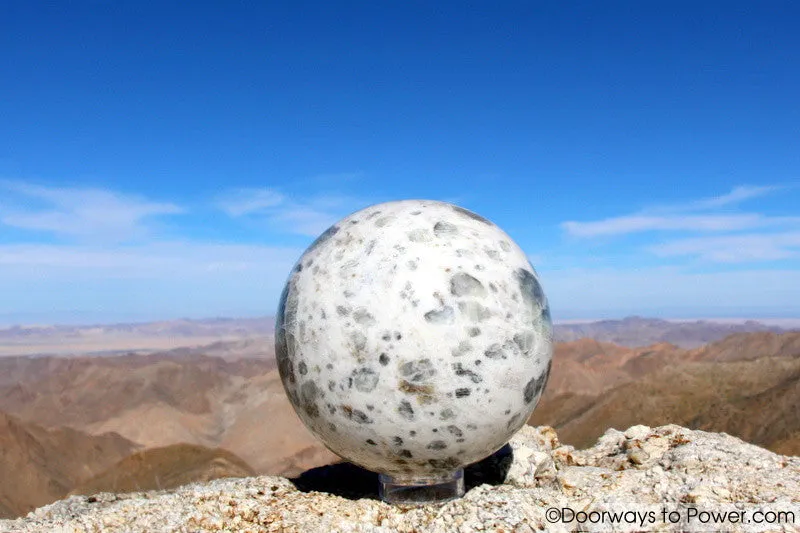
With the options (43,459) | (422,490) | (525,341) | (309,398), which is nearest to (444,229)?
(525,341)

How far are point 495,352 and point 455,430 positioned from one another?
88 centimetres

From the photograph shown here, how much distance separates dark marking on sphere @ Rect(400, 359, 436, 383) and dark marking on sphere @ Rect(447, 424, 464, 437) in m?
0.61

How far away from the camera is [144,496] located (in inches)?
351

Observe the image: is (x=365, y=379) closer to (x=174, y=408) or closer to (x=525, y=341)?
(x=525, y=341)

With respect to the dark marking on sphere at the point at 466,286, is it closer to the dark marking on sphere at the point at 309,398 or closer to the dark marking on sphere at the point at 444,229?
the dark marking on sphere at the point at 444,229

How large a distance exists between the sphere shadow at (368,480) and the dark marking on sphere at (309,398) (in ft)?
4.69

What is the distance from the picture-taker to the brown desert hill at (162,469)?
23375 millimetres

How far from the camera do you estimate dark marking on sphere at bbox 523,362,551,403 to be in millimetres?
7145

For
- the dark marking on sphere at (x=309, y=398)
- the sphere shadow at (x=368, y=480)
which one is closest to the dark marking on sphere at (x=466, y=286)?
the dark marking on sphere at (x=309, y=398)

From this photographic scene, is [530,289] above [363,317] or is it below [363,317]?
above

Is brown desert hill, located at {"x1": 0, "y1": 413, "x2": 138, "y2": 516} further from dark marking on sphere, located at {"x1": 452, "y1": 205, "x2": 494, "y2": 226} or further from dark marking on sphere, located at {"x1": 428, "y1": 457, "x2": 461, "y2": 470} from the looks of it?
dark marking on sphere, located at {"x1": 452, "y1": 205, "x2": 494, "y2": 226}

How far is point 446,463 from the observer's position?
283 inches

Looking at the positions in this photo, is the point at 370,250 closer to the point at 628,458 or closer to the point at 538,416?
the point at 628,458

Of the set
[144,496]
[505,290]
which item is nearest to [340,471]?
[144,496]
